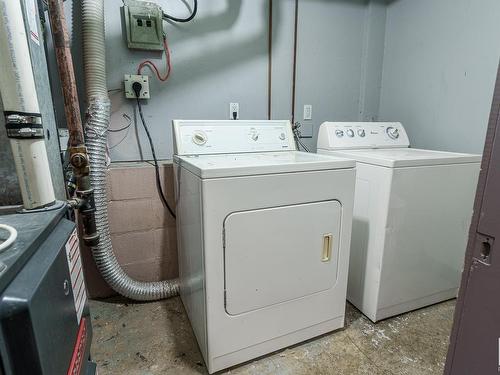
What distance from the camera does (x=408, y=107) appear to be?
2.15 m

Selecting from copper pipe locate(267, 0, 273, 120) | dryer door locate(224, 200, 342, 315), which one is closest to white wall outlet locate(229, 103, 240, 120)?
copper pipe locate(267, 0, 273, 120)

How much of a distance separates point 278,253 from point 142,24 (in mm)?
1477

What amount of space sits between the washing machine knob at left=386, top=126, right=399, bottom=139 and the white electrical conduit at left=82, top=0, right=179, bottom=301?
1783 millimetres

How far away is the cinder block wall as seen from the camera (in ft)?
5.54

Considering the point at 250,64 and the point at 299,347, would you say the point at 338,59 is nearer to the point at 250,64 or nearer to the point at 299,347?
the point at 250,64

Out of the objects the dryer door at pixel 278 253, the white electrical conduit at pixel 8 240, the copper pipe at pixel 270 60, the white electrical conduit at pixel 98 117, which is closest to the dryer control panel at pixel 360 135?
the copper pipe at pixel 270 60

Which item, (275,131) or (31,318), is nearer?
(31,318)

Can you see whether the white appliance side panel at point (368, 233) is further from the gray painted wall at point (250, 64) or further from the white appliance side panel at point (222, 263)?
the gray painted wall at point (250, 64)

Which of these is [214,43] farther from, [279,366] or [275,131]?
[279,366]

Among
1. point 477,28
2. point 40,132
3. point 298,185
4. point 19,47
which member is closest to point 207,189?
point 298,185

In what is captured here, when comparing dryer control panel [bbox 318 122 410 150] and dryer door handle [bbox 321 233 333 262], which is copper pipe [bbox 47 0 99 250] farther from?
dryer control panel [bbox 318 122 410 150]

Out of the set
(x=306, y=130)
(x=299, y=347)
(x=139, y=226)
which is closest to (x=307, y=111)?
(x=306, y=130)

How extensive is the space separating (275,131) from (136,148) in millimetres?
872

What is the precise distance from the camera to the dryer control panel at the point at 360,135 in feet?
6.08
